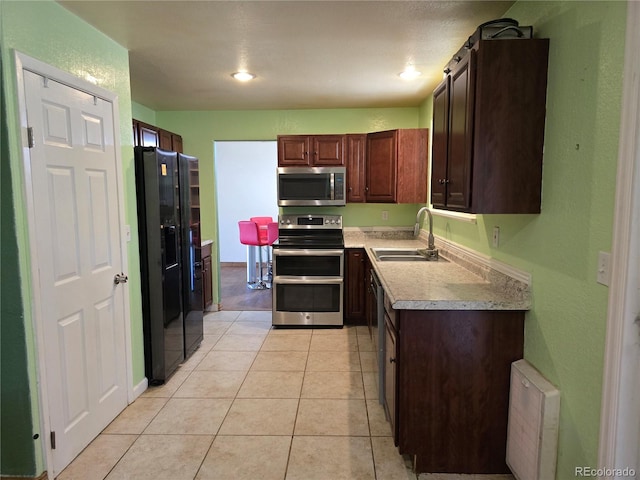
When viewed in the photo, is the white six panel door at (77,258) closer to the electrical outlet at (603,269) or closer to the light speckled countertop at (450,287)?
the light speckled countertop at (450,287)

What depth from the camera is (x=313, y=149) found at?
426 cm

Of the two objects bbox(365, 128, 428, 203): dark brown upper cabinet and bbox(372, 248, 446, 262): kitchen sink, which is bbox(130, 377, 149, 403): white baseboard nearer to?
bbox(372, 248, 446, 262): kitchen sink

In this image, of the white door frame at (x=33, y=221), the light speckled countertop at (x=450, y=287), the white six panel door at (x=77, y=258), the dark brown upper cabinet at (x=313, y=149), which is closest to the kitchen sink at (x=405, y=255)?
the light speckled countertop at (x=450, y=287)

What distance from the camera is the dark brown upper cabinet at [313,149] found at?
425cm

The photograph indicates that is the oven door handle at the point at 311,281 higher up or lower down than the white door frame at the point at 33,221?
lower down

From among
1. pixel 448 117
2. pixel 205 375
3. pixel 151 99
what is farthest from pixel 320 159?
pixel 205 375

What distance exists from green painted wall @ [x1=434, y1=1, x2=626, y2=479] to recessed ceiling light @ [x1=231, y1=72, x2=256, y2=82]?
6.94 feet

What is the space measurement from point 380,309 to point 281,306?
71.7 inches

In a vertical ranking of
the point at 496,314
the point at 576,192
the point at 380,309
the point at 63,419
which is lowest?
the point at 63,419

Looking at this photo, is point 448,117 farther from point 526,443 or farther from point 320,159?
point 320,159

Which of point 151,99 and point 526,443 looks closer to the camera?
point 526,443

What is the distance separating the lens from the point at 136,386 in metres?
2.73

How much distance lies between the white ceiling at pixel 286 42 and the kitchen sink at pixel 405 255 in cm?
151

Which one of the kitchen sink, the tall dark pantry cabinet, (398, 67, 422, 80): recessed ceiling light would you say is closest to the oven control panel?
the kitchen sink
